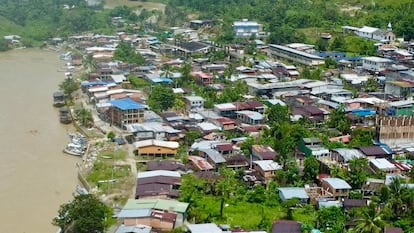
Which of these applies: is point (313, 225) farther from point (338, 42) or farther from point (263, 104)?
point (338, 42)

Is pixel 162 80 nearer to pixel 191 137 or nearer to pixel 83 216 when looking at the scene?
pixel 191 137

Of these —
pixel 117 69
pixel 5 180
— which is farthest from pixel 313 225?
pixel 117 69

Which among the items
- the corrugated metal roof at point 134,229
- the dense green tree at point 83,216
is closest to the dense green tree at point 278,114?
the corrugated metal roof at point 134,229

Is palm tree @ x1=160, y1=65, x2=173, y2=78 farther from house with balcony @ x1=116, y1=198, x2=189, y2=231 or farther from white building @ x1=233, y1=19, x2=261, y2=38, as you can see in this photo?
house with balcony @ x1=116, y1=198, x2=189, y2=231

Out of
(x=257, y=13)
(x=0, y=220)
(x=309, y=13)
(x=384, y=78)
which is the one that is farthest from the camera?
(x=257, y=13)

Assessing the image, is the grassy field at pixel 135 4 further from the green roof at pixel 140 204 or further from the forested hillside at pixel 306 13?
the green roof at pixel 140 204

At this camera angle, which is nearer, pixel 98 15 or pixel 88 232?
pixel 88 232

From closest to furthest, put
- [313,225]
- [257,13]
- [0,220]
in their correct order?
[313,225], [0,220], [257,13]
